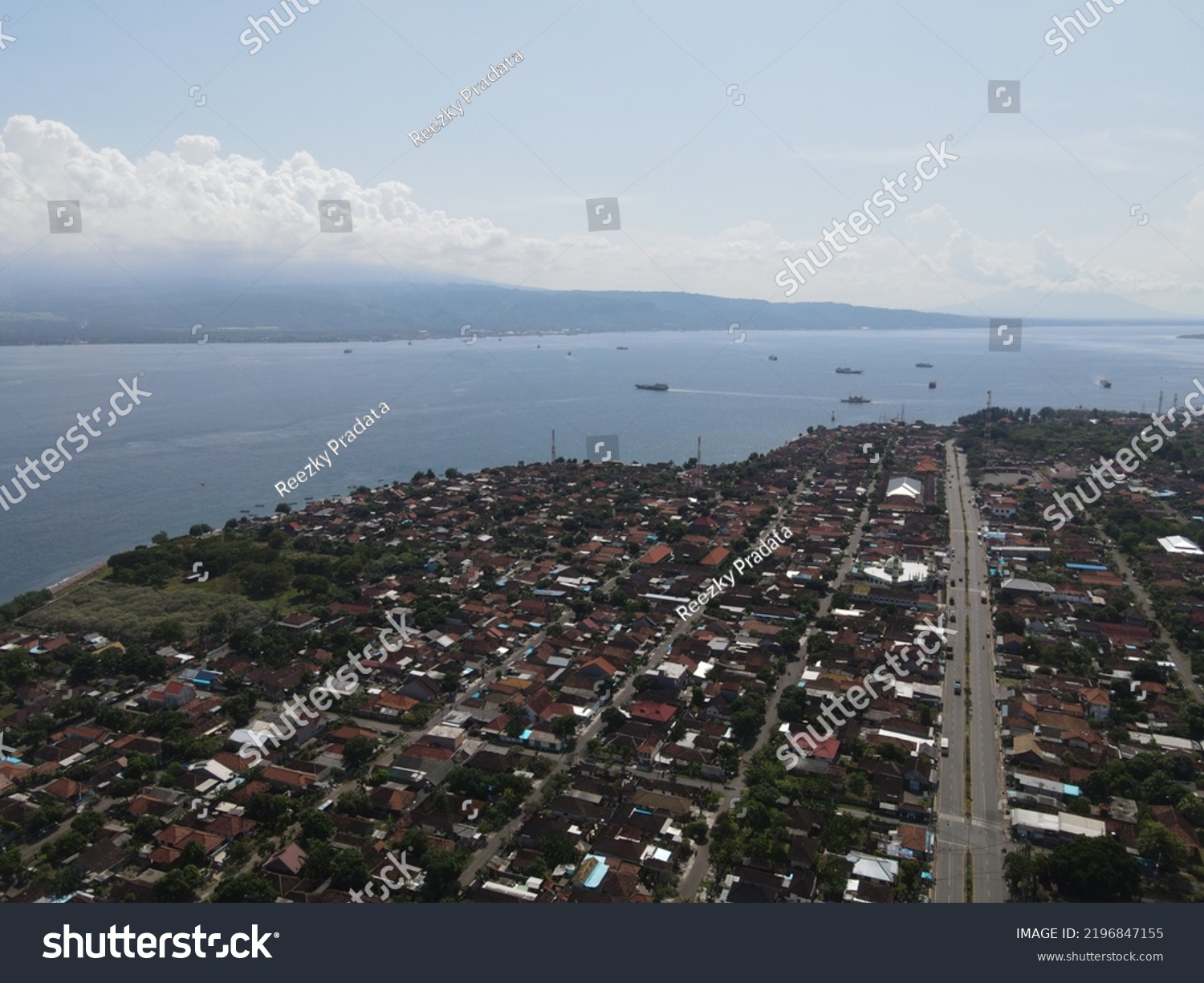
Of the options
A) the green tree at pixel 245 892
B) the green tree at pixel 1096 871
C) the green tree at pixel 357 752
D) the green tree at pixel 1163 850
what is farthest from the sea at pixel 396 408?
the green tree at pixel 1163 850

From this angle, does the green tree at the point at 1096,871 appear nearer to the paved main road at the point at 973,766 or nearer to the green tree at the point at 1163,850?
the green tree at the point at 1163,850

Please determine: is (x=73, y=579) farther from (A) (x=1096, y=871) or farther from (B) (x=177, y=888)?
(A) (x=1096, y=871)

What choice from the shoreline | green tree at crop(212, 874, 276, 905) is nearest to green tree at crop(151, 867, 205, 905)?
green tree at crop(212, 874, 276, 905)

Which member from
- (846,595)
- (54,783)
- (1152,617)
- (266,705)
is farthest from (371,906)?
(1152,617)

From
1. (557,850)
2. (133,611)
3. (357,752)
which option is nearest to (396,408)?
(133,611)

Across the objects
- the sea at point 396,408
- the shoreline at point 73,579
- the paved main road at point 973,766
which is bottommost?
the paved main road at point 973,766

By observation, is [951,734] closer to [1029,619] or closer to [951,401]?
[1029,619]

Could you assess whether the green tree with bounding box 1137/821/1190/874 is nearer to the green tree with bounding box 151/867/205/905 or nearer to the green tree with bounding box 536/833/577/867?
the green tree with bounding box 536/833/577/867
